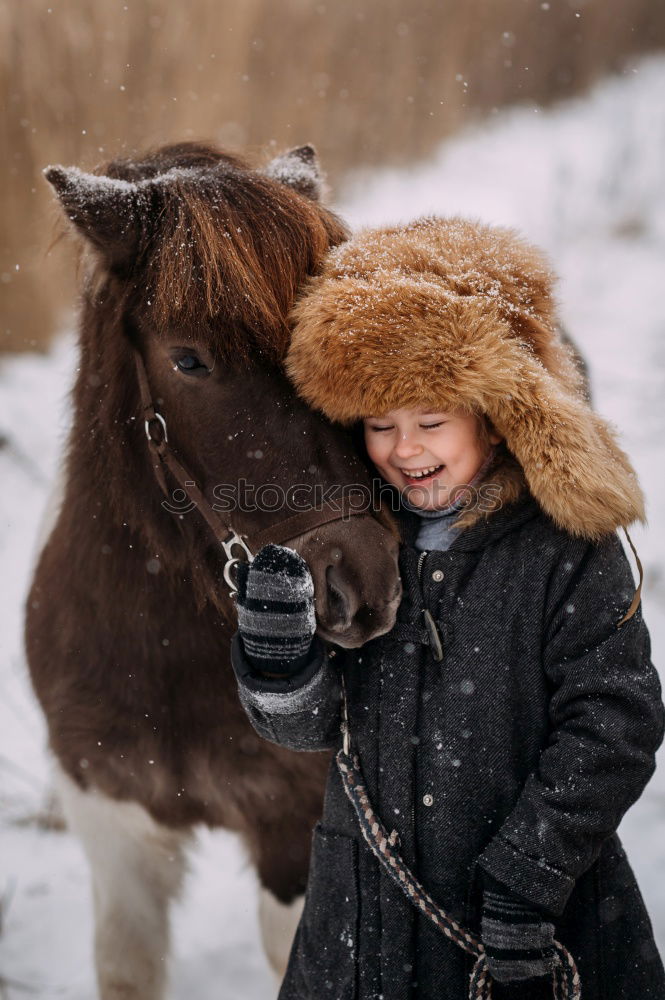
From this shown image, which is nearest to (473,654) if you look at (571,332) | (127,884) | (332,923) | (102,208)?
Result: (332,923)

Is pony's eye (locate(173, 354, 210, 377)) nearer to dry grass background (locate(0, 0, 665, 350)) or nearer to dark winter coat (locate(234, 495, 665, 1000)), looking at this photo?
dark winter coat (locate(234, 495, 665, 1000))

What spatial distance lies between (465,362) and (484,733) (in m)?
0.70

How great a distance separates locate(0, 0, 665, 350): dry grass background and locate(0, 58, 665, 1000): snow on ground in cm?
45

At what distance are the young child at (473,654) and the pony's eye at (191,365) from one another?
24 cm

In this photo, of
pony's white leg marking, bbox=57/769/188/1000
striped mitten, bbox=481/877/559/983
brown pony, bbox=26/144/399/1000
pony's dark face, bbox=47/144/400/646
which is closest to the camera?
striped mitten, bbox=481/877/559/983

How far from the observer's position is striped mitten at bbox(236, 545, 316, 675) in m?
1.33

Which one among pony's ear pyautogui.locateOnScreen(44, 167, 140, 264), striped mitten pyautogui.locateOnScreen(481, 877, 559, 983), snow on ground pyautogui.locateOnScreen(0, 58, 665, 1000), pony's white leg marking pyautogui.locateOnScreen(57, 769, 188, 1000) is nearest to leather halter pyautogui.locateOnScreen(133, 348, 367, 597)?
pony's ear pyautogui.locateOnScreen(44, 167, 140, 264)

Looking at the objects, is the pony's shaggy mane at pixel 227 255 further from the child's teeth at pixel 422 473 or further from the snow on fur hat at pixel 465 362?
the child's teeth at pixel 422 473

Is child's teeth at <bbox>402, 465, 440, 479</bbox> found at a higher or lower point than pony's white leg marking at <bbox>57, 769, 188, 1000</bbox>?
higher

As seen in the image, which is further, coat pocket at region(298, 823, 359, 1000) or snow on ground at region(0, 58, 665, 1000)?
snow on ground at region(0, 58, 665, 1000)

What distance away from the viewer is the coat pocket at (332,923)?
1486mm

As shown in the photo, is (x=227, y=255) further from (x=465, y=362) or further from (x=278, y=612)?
(x=278, y=612)

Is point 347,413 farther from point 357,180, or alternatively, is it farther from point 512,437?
point 357,180

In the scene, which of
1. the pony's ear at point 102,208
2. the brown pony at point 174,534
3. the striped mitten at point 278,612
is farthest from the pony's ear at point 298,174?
the striped mitten at point 278,612
